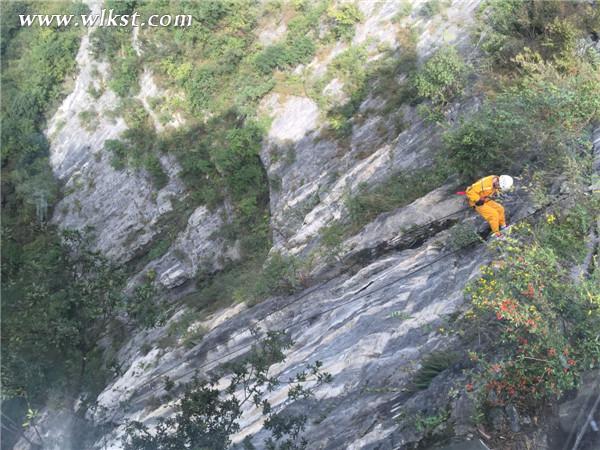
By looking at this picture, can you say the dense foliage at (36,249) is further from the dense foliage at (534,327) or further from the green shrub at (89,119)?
the dense foliage at (534,327)

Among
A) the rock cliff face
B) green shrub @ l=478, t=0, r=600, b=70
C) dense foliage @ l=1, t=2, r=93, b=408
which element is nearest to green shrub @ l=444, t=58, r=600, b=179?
green shrub @ l=478, t=0, r=600, b=70

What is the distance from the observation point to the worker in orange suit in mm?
9062

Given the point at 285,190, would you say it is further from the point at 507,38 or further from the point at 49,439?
the point at 49,439

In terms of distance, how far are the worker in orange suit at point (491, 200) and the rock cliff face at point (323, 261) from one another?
1.45 feet

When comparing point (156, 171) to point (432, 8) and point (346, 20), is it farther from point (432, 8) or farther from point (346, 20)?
point (432, 8)

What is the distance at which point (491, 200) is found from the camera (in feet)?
30.6

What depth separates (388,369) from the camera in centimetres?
867

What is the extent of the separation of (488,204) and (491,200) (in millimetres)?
134

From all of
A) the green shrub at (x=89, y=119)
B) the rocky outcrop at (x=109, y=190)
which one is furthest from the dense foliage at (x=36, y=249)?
the green shrub at (x=89, y=119)

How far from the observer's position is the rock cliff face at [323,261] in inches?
344

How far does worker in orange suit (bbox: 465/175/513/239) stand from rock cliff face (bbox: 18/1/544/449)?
0.44 metres

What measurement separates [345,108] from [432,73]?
2.44 meters

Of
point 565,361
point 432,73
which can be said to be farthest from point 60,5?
point 565,361

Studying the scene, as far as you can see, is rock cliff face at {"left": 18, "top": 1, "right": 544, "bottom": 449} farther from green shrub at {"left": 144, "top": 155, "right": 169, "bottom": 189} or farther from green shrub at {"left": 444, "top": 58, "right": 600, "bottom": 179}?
green shrub at {"left": 444, "top": 58, "right": 600, "bottom": 179}
